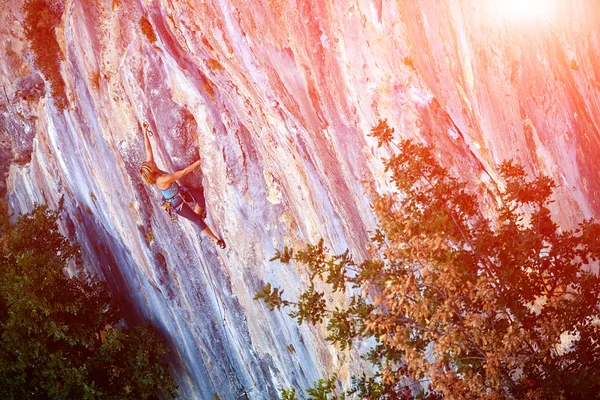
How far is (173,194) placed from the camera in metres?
12.8

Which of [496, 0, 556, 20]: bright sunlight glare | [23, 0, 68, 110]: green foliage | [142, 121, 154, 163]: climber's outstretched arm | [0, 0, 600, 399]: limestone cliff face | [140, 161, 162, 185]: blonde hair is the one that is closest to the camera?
[0, 0, 600, 399]: limestone cliff face

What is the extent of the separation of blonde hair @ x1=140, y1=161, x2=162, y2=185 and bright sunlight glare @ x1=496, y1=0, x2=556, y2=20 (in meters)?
9.09

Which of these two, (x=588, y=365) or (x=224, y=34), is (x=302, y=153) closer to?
(x=224, y=34)

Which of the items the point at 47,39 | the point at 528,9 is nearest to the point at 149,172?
the point at 47,39

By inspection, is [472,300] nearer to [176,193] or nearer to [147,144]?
[176,193]

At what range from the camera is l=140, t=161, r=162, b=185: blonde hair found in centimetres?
1275

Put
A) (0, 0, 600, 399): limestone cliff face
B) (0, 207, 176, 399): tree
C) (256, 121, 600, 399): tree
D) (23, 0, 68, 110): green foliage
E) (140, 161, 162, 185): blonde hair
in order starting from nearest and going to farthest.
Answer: (256, 121, 600, 399): tree → (0, 0, 600, 399): limestone cliff face → (140, 161, 162, 185): blonde hair → (23, 0, 68, 110): green foliage → (0, 207, 176, 399): tree

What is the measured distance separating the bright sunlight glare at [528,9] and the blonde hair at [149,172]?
9085 mm

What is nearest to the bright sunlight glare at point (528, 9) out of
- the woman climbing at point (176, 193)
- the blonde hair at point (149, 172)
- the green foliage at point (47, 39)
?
the woman climbing at point (176, 193)

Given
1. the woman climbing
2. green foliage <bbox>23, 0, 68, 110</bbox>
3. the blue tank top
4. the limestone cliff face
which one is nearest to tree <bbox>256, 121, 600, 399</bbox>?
the limestone cliff face

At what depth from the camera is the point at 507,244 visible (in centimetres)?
770

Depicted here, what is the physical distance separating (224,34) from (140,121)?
3.98 m

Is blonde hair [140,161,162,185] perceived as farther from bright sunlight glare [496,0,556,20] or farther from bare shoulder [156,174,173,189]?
bright sunlight glare [496,0,556,20]

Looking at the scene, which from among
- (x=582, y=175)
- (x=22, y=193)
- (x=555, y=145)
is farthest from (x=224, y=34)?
(x=22, y=193)
